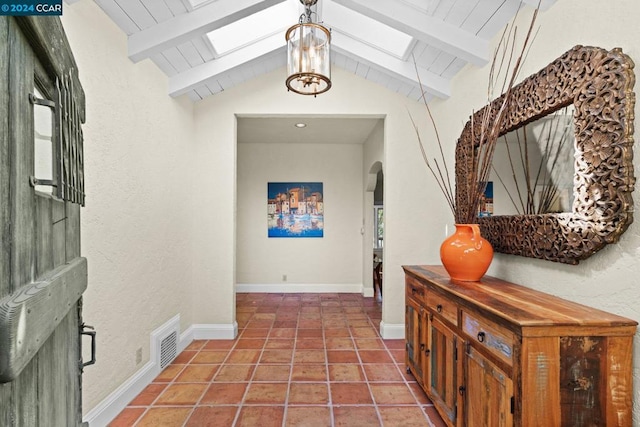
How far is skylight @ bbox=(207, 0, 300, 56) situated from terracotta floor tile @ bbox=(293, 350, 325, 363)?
2.92 m

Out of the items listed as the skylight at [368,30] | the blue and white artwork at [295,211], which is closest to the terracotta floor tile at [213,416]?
the skylight at [368,30]

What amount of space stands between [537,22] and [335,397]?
2.75m

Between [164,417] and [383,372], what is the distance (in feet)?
5.53

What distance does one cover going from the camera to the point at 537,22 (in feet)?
6.00

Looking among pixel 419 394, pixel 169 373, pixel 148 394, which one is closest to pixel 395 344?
pixel 419 394

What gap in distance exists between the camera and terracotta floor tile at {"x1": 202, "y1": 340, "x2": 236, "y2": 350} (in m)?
3.24

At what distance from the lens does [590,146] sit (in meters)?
1.37

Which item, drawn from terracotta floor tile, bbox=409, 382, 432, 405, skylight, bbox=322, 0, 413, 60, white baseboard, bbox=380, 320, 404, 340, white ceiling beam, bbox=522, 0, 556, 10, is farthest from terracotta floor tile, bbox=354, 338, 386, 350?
white ceiling beam, bbox=522, 0, 556, 10

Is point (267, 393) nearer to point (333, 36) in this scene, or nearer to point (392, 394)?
point (392, 394)

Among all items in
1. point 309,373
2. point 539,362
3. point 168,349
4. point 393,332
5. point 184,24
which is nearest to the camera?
point 539,362

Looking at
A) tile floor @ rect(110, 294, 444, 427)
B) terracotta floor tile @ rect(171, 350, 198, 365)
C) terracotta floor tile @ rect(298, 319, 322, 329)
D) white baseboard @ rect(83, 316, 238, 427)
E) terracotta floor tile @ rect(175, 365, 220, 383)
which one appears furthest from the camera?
terracotta floor tile @ rect(298, 319, 322, 329)

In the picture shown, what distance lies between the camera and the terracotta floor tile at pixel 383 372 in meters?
2.62

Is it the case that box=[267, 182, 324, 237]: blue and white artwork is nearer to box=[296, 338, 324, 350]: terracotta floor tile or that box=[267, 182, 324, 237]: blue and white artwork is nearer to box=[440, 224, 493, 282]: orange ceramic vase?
box=[296, 338, 324, 350]: terracotta floor tile

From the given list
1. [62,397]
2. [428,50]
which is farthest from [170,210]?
[428,50]
